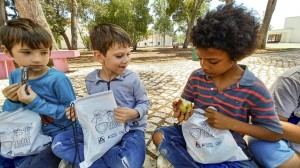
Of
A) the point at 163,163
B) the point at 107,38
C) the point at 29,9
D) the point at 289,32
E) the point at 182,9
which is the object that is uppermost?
the point at 182,9

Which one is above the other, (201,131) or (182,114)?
(182,114)

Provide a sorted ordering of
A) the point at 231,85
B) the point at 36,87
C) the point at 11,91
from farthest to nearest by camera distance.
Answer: the point at 36,87 → the point at 11,91 → the point at 231,85

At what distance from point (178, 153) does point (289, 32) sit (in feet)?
175

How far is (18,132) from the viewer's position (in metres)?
1.62

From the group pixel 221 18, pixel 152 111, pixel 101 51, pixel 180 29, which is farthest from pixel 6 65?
pixel 180 29

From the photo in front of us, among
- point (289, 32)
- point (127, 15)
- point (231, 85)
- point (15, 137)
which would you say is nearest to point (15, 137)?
point (15, 137)

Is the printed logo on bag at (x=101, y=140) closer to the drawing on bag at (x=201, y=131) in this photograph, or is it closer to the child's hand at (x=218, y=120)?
the drawing on bag at (x=201, y=131)

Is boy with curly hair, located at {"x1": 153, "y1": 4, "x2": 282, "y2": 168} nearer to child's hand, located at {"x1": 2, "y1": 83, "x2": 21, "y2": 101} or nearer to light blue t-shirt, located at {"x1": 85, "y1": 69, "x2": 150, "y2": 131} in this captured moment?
light blue t-shirt, located at {"x1": 85, "y1": 69, "x2": 150, "y2": 131}

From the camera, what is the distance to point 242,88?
4.74 ft

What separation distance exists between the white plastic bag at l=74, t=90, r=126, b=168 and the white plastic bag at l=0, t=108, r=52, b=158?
1.51 feet

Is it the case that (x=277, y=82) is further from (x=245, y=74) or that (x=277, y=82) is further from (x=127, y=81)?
(x=127, y=81)

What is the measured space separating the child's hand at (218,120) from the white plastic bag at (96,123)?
0.75 meters

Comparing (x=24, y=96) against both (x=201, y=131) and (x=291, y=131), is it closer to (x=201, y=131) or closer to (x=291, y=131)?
(x=201, y=131)

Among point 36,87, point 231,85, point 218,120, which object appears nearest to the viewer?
point 218,120
